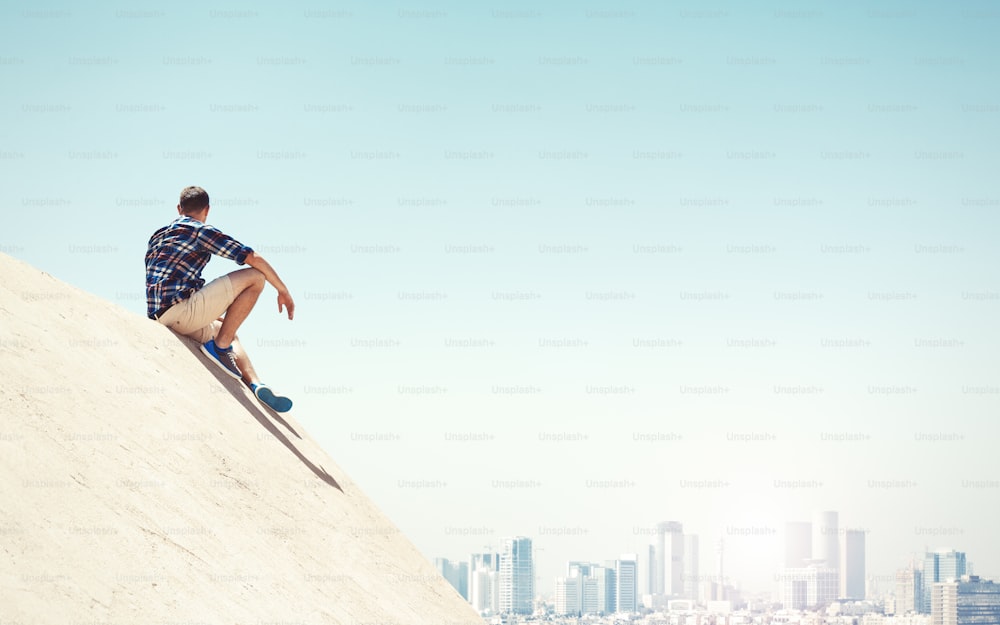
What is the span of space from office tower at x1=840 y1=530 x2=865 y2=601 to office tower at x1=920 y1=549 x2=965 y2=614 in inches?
487

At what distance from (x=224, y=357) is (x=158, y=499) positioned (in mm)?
3506

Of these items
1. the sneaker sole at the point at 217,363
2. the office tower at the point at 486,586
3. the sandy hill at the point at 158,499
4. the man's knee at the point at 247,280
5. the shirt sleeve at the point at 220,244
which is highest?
the shirt sleeve at the point at 220,244

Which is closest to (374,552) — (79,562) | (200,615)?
(200,615)

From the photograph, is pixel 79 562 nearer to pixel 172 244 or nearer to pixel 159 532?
pixel 159 532

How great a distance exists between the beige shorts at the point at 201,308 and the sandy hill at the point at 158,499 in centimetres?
22

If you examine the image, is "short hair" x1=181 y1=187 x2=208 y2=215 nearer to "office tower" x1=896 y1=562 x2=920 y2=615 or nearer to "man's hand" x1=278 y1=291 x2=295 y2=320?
"man's hand" x1=278 y1=291 x2=295 y2=320

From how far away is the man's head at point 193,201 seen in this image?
9.01m

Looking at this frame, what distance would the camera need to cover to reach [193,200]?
9016 mm

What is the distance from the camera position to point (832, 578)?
181 m

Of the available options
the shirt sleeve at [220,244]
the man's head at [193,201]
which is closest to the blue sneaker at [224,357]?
the shirt sleeve at [220,244]

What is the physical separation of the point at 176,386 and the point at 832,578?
193993 mm

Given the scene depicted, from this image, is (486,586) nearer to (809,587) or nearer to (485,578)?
(485,578)

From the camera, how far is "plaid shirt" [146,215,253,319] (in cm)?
875

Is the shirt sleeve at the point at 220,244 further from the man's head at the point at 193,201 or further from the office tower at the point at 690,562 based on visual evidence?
the office tower at the point at 690,562
